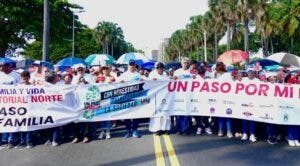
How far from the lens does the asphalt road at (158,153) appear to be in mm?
8766

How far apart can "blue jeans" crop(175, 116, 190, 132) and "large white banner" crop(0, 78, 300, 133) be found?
168 millimetres

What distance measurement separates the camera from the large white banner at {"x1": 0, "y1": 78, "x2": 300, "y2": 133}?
35.6 ft

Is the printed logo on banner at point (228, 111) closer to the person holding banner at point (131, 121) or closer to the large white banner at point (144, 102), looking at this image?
the large white banner at point (144, 102)

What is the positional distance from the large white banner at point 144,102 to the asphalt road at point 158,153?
69 cm

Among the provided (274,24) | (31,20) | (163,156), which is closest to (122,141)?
(163,156)

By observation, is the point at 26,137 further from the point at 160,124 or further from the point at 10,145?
the point at 160,124

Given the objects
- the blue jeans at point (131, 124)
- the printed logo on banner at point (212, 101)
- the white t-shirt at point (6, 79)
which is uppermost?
the white t-shirt at point (6, 79)

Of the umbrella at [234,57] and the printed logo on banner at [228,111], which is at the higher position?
the umbrella at [234,57]

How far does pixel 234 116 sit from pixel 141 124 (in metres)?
2.99

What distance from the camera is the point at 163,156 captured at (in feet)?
30.0

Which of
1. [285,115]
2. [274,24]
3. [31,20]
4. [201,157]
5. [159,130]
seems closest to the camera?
[201,157]

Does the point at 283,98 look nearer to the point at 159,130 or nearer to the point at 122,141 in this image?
the point at 159,130

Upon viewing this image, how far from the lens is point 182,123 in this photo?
1181 cm

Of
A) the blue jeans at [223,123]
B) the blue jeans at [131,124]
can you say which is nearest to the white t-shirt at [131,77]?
the blue jeans at [131,124]
